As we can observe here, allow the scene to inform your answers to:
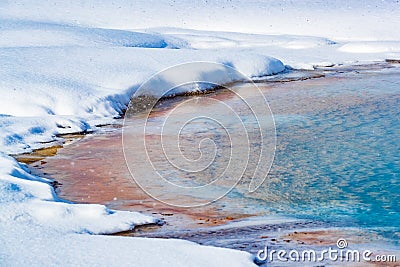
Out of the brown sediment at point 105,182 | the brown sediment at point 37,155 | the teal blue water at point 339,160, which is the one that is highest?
the brown sediment at point 37,155

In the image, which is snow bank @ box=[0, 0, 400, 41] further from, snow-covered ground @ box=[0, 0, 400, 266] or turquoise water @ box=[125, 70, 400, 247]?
turquoise water @ box=[125, 70, 400, 247]

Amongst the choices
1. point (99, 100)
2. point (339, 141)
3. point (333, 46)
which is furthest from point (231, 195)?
point (333, 46)

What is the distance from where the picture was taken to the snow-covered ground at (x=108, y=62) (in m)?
4.42

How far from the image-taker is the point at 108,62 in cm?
1240

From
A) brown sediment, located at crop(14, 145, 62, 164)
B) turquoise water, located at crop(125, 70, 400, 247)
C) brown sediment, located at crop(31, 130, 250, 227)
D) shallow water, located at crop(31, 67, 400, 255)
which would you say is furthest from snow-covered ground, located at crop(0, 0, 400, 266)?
turquoise water, located at crop(125, 70, 400, 247)

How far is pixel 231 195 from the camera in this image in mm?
6363

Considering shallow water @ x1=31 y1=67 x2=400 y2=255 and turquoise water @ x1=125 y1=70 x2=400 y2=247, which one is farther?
turquoise water @ x1=125 y1=70 x2=400 y2=247

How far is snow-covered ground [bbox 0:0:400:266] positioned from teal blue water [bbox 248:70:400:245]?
1542 millimetres

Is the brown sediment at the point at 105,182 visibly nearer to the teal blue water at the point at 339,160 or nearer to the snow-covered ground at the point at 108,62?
the snow-covered ground at the point at 108,62

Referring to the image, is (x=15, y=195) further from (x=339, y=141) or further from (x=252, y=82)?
(x=252, y=82)

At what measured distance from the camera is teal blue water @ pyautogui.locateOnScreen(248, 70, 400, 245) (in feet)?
19.2

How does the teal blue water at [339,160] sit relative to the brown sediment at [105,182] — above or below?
below

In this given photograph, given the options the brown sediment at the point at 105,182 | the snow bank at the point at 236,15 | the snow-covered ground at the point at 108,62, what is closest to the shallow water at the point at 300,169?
the brown sediment at the point at 105,182

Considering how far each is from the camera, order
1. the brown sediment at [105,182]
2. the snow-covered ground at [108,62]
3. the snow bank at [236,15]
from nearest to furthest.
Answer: the snow-covered ground at [108,62]
the brown sediment at [105,182]
the snow bank at [236,15]
